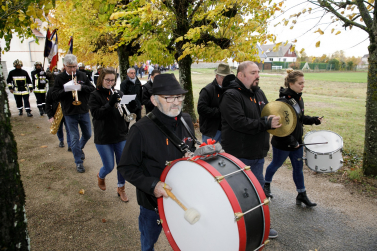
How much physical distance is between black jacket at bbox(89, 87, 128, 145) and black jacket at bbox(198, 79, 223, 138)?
1506mm

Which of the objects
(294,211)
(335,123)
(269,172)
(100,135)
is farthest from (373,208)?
(335,123)

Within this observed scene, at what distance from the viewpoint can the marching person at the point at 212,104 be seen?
5.13 metres

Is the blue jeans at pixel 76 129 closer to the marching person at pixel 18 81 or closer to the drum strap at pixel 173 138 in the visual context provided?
the drum strap at pixel 173 138

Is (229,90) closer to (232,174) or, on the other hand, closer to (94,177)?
(232,174)

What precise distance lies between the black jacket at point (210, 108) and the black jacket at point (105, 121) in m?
1.51

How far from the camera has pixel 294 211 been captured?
13.9 feet

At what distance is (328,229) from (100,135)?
3.54 metres

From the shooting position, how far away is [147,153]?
2414 millimetres

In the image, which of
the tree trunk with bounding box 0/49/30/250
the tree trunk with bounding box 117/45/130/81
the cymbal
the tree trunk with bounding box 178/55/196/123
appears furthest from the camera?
the tree trunk with bounding box 117/45/130/81

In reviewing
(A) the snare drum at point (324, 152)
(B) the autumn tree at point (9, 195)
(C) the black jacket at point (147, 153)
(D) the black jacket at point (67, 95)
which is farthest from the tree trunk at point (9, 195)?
(D) the black jacket at point (67, 95)

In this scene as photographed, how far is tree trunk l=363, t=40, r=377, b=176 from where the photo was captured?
491 cm

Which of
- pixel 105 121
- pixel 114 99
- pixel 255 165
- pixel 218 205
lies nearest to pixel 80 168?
pixel 105 121

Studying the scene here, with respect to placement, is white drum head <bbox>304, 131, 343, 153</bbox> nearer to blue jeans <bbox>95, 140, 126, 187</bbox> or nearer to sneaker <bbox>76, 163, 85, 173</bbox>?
blue jeans <bbox>95, 140, 126, 187</bbox>

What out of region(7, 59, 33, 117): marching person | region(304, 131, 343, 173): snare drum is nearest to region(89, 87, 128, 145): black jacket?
region(304, 131, 343, 173): snare drum
